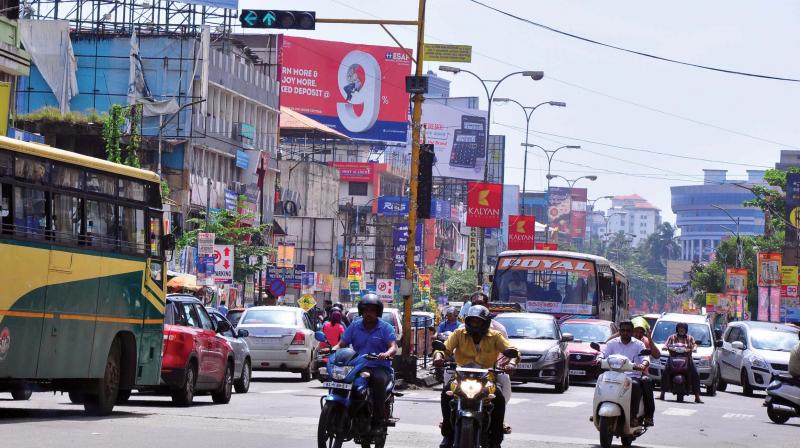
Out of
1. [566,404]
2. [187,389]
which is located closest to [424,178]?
[566,404]

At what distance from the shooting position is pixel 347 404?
1441cm

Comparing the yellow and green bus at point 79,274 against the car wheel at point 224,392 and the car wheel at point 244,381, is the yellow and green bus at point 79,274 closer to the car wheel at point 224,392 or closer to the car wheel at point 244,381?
the car wheel at point 224,392

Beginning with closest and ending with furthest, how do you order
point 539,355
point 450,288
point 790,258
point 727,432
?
point 727,432 → point 539,355 → point 790,258 → point 450,288

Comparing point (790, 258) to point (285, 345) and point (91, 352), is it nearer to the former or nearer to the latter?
point (285, 345)

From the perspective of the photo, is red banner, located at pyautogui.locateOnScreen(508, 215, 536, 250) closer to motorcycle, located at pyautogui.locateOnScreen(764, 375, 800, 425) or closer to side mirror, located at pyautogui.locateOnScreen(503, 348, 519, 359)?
motorcycle, located at pyautogui.locateOnScreen(764, 375, 800, 425)

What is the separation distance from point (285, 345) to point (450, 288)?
9755cm

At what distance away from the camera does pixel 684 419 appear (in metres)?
25.4

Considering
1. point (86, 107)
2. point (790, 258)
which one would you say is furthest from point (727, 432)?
point (790, 258)

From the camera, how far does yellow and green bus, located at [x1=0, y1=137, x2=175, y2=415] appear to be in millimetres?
17594

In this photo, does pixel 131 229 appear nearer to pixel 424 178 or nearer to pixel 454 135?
pixel 424 178

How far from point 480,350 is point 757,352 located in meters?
23.0

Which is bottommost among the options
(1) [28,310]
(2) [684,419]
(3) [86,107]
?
(2) [684,419]

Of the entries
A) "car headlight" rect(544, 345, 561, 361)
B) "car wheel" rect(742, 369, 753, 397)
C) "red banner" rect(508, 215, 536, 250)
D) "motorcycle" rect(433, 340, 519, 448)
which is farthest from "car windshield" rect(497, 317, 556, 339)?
"red banner" rect(508, 215, 536, 250)

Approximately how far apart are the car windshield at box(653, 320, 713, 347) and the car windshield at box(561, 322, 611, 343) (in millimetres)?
1248
